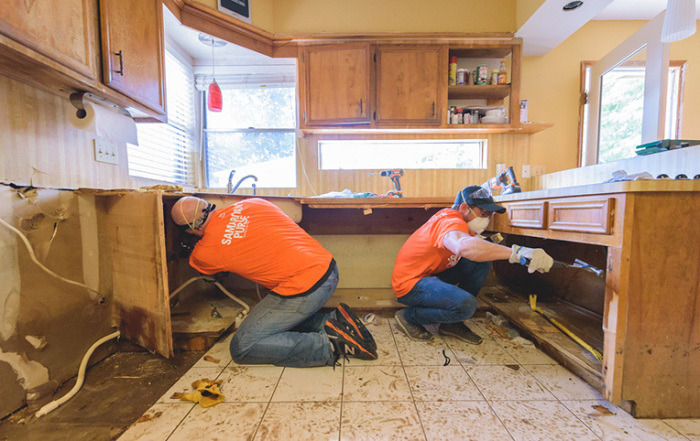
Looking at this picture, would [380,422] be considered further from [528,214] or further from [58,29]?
[58,29]

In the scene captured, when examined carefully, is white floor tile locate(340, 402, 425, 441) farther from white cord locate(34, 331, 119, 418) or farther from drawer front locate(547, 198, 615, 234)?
white cord locate(34, 331, 119, 418)

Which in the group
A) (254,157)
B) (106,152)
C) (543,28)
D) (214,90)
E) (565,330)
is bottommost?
(565,330)

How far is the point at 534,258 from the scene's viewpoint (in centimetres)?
120

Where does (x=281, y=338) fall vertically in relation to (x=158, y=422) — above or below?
above

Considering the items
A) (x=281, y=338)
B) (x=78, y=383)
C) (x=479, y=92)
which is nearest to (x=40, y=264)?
(x=78, y=383)

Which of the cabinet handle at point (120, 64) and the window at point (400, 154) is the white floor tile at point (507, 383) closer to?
the window at point (400, 154)

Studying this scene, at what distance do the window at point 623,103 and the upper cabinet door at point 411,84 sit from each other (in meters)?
1.46

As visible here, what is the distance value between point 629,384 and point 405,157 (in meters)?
2.05

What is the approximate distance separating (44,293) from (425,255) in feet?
6.14

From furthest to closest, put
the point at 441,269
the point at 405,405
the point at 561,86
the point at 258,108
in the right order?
the point at 258,108, the point at 561,86, the point at 441,269, the point at 405,405

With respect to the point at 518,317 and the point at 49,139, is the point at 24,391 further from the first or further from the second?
the point at 518,317

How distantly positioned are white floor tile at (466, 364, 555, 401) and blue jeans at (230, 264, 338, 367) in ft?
2.35

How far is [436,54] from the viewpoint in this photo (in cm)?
217

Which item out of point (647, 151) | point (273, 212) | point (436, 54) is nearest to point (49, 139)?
point (273, 212)
